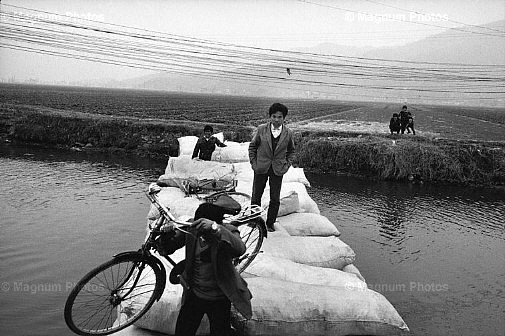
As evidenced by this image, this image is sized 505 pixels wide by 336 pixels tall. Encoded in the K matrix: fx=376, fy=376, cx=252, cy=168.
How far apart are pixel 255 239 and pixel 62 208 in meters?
6.01

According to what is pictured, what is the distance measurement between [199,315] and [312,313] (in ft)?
3.86

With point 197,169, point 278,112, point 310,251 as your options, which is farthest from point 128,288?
point 197,169

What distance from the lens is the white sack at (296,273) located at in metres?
4.07

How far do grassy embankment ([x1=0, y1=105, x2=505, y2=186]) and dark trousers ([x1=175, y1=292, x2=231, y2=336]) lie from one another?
42.3ft

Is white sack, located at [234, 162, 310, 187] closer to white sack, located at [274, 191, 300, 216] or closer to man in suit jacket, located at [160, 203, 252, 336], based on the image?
white sack, located at [274, 191, 300, 216]

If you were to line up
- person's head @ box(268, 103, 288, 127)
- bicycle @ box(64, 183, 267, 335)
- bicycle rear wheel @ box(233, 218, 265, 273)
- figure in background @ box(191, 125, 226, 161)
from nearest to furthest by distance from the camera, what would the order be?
bicycle @ box(64, 183, 267, 335) < bicycle rear wheel @ box(233, 218, 265, 273) < person's head @ box(268, 103, 288, 127) < figure in background @ box(191, 125, 226, 161)

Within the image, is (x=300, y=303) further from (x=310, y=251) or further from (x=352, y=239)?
(x=352, y=239)

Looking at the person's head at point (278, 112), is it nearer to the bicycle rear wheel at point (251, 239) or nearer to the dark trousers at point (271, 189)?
the dark trousers at point (271, 189)

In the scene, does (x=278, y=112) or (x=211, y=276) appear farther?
(x=278, y=112)

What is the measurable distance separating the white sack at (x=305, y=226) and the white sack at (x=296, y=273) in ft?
4.46

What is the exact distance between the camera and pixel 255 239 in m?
4.22

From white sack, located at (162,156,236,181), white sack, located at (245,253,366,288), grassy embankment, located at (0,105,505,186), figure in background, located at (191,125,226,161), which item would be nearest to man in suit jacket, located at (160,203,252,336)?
white sack, located at (245,253,366,288)

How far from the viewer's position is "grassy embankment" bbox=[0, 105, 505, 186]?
48.1ft

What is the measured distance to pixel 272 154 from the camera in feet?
16.4
